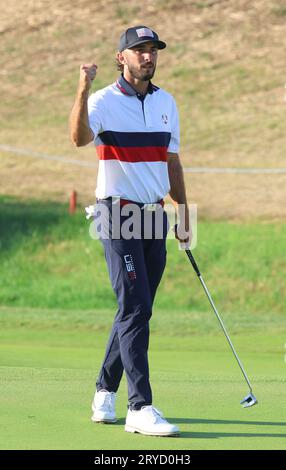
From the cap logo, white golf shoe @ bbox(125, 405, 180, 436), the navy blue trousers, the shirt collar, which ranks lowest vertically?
white golf shoe @ bbox(125, 405, 180, 436)

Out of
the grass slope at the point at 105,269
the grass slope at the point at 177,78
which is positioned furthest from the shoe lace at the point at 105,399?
the grass slope at the point at 177,78

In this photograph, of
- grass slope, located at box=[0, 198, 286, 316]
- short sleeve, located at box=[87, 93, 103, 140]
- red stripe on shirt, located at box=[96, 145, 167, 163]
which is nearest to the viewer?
short sleeve, located at box=[87, 93, 103, 140]

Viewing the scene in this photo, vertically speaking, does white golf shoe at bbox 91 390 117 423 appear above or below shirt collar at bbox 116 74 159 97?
below

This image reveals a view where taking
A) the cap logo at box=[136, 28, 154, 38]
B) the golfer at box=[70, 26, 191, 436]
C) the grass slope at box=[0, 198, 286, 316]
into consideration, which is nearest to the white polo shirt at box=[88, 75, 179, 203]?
the golfer at box=[70, 26, 191, 436]

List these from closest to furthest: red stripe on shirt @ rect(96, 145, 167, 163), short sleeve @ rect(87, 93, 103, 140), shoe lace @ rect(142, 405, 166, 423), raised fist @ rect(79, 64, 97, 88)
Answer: raised fist @ rect(79, 64, 97, 88) → shoe lace @ rect(142, 405, 166, 423) → short sleeve @ rect(87, 93, 103, 140) → red stripe on shirt @ rect(96, 145, 167, 163)

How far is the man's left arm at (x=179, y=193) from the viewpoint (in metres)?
8.06

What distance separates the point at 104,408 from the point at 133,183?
1278mm

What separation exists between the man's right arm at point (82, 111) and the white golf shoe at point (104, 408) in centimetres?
149

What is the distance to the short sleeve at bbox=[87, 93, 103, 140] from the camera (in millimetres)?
7500

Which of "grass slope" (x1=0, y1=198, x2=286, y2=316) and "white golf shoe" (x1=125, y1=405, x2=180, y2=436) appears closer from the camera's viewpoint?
"white golf shoe" (x1=125, y1=405, x2=180, y2=436)

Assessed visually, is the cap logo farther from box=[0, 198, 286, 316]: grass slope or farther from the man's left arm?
box=[0, 198, 286, 316]: grass slope

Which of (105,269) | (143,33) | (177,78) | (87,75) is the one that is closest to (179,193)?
(143,33)

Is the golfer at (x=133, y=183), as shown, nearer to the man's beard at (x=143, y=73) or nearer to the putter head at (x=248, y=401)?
the man's beard at (x=143, y=73)
